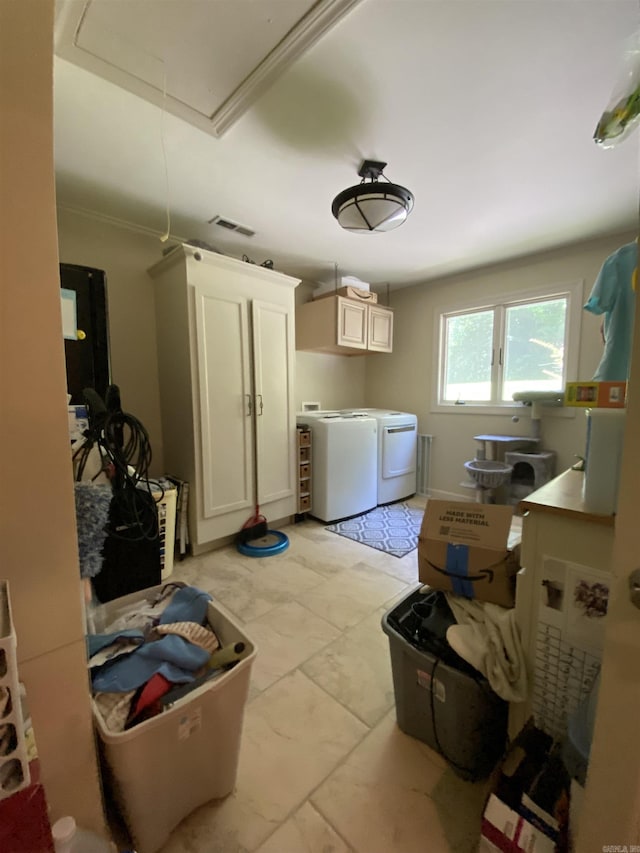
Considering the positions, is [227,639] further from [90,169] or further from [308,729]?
[90,169]

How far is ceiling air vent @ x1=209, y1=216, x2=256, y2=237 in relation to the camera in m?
2.41

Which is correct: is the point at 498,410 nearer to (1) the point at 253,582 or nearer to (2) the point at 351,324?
(2) the point at 351,324

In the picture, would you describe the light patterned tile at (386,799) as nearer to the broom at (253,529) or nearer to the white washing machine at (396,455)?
the broom at (253,529)

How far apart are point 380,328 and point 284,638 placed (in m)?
3.12

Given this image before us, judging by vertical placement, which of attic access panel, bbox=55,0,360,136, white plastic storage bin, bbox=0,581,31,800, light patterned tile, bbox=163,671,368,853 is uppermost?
attic access panel, bbox=55,0,360,136

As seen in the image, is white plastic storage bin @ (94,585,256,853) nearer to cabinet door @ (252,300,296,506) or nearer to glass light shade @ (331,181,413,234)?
cabinet door @ (252,300,296,506)

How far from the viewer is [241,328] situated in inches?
99.5

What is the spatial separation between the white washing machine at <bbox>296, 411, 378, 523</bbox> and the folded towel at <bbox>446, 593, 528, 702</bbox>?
6.48ft

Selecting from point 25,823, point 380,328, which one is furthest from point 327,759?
point 380,328

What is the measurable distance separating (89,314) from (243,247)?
1.59 metres

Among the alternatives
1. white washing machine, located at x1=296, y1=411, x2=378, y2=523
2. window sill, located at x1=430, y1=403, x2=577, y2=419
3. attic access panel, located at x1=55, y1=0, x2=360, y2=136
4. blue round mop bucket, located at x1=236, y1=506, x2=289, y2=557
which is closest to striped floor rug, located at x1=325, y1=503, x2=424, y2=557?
white washing machine, located at x1=296, y1=411, x2=378, y2=523

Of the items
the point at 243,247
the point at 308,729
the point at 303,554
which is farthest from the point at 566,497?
the point at 243,247

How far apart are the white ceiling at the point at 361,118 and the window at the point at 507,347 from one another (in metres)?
0.69

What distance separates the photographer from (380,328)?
3773 millimetres
